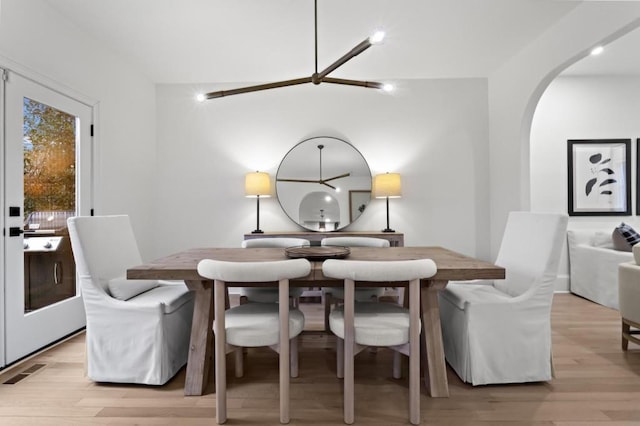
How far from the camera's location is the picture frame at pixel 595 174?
4.07m

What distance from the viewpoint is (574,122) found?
13.4 ft

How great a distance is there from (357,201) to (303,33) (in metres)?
1.94

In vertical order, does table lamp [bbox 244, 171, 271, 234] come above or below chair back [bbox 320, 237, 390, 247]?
above

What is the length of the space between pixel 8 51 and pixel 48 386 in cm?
219

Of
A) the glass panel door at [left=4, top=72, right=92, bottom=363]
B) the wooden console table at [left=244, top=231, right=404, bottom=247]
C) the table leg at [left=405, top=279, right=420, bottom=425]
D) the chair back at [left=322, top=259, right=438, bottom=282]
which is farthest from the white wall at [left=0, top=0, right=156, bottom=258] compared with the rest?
the table leg at [left=405, top=279, right=420, bottom=425]

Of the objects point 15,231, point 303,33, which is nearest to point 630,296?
point 303,33

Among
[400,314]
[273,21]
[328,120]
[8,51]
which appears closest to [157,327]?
[400,314]

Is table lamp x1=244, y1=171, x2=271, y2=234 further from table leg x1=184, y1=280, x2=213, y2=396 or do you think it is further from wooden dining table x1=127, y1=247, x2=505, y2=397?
table leg x1=184, y1=280, x2=213, y2=396

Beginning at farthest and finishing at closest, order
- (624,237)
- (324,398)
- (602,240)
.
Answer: (602,240) → (624,237) → (324,398)

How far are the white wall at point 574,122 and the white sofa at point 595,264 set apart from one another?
0.80ft

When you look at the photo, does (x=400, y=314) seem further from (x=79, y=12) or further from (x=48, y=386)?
(x=79, y=12)

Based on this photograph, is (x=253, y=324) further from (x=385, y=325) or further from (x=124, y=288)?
(x=124, y=288)

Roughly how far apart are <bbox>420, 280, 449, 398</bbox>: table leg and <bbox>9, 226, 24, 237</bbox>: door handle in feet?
8.91

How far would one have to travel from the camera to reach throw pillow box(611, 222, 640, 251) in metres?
3.59
